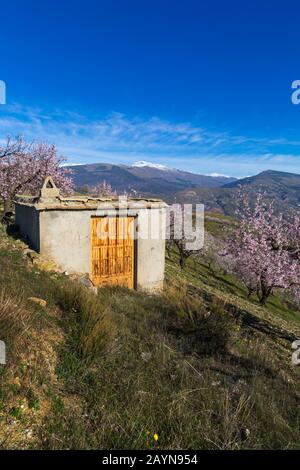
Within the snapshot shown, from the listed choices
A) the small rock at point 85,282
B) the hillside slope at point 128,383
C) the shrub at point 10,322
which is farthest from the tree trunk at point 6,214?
the shrub at point 10,322

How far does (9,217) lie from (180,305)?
1328 centimetres

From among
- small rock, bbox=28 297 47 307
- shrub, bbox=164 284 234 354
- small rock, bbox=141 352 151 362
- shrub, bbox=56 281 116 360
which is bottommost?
shrub, bbox=164 284 234 354

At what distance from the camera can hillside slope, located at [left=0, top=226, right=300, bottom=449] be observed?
12.5 feet

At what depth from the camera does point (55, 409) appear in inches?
157

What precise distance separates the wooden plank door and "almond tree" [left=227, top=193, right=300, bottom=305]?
577 centimetres

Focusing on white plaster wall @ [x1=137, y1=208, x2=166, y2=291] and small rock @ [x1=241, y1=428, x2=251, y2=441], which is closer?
small rock @ [x1=241, y1=428, x2=251, y2=441]

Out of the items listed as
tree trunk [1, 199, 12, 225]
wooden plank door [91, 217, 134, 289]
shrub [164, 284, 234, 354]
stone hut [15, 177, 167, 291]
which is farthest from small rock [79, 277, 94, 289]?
tree trunk [1, 199, 12, 225]

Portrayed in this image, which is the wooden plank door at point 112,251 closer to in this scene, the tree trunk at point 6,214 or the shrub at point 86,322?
the shrub at point 86,322

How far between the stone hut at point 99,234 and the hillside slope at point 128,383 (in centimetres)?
365

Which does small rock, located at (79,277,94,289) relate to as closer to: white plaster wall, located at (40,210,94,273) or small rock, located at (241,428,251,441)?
white plaster wall, located at (40,210,94,273)

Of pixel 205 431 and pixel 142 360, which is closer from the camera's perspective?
pixel 205 431

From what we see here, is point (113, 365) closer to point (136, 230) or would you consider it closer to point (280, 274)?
point (136, 230)

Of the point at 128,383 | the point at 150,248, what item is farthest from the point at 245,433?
the point at 150,248

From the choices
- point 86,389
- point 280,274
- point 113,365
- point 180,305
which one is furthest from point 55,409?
point 280,274
